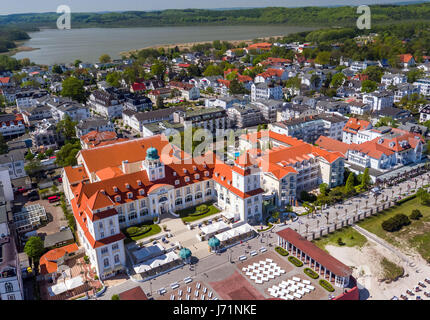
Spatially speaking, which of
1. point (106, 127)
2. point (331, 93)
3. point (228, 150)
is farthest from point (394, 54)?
point (106, 127)

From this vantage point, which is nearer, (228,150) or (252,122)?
(228,150)

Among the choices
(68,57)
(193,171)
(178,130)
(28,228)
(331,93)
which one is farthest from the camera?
(68,57)

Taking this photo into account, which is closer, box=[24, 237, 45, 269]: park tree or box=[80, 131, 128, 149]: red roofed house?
box=[24, 237, 45, 269]: park tree

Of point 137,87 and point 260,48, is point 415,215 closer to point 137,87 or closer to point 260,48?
point 137,87

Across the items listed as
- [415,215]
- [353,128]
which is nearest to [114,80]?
[353,128]

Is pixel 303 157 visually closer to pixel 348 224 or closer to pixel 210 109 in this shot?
pixel 348 224

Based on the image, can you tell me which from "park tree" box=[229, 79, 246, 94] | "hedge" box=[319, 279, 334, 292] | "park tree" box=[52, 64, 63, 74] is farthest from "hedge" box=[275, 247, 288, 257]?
"park tree" box=[52, 64, 63, 74]

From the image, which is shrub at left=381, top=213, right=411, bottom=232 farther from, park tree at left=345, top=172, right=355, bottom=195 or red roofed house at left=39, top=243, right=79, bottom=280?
red roofed house at left=39, top=243, right=79, bottom=280

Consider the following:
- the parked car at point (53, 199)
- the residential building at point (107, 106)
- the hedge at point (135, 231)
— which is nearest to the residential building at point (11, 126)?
the residential building at point (107, 106)
